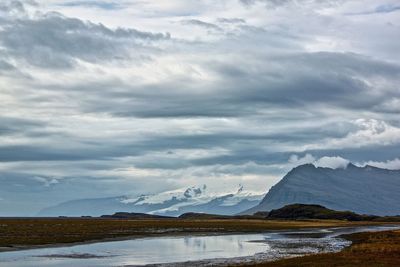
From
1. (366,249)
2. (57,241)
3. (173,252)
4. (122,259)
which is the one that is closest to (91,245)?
(57,241)

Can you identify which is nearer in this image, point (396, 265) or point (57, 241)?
point (396, 265)

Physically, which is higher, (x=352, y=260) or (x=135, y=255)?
(x=135, y=255)

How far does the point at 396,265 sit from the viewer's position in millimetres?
61875

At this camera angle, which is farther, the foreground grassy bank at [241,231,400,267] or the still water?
the still water

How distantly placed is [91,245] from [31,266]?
35968 millimetres

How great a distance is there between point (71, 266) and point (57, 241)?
140 feet

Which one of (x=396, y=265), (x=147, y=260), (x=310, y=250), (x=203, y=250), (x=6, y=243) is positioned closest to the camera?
(x=396, y=265)

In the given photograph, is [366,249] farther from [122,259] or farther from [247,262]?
[122,259]

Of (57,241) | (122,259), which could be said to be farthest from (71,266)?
(57,241)

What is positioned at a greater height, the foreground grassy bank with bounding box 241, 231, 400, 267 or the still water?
the still water

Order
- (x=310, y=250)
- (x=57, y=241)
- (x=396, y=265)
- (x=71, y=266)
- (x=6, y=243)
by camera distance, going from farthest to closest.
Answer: (x=57, y=241) < (x=6, y=243) < (x=310, y=250) < (x=71, y=266) < (x=396, y=265)

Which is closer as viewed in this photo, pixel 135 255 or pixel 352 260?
pixel 352 260

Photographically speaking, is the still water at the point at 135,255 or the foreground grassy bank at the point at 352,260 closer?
the foreground grassy bank at the point at 352,260

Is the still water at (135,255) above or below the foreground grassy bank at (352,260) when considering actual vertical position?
above
